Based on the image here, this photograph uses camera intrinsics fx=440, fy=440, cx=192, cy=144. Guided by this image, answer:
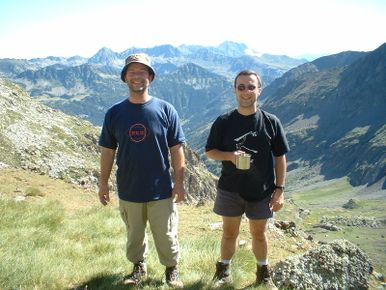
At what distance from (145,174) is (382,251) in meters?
153

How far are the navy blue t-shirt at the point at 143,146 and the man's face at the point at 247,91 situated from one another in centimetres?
110

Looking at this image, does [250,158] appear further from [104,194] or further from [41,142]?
[41,142]

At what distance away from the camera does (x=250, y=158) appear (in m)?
6.60

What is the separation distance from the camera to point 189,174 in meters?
123

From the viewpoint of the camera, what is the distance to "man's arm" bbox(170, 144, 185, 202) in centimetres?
696

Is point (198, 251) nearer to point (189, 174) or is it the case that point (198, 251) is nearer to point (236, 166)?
point (236, 166)

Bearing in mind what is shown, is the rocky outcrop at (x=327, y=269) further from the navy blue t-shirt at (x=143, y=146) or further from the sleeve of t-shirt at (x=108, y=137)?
the sleeve of t-shirt at (x=108, y=137)

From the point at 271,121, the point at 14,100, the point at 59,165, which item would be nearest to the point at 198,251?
the point at 271,121

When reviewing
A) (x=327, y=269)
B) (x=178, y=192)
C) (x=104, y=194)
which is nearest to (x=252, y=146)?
(x=178, y=192)

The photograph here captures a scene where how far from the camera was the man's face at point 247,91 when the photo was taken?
22.0 feet

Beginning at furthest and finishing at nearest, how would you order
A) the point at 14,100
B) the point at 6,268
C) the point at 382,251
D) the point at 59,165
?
1. the point at 382,251
2. the point at 14,100
3. the point at 59,165
4. the point at 6,268

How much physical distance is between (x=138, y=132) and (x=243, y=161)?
5.46 feet

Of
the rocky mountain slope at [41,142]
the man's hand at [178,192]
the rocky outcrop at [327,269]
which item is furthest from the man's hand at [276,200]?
the rocky mountain slope at [41,142]

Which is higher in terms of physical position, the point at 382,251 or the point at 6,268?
the point at 6,268
